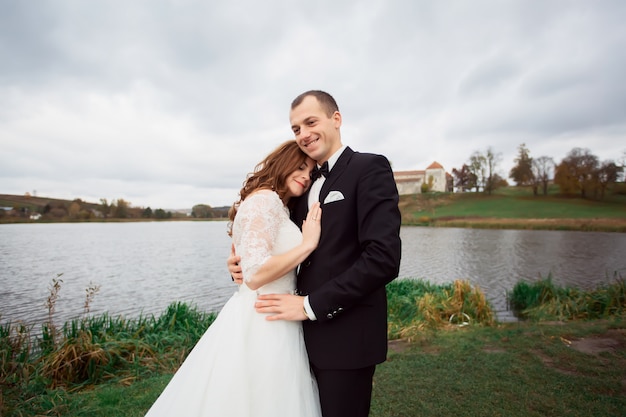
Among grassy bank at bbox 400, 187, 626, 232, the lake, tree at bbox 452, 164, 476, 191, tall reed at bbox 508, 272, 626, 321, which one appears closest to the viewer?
tall reed at bbox 508, 272, 626, 321

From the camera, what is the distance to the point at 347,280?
1.84 m

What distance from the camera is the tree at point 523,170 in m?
74.1

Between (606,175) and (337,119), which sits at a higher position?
(606,175)

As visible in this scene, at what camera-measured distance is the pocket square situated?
81.1 inches

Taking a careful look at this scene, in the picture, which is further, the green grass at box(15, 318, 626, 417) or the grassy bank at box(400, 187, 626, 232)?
the grassy bank at box(400, 187, 626, 232)

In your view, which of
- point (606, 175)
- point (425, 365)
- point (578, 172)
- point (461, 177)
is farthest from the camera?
point (461, 177)

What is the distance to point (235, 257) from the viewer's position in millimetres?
2621

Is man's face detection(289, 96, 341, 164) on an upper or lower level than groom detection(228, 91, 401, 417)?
upper

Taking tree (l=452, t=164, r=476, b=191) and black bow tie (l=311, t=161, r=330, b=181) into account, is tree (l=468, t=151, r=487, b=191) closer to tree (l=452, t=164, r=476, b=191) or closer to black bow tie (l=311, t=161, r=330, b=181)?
tree (l=452, t=164, r=476, b=191)

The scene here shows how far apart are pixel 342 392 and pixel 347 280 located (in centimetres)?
67

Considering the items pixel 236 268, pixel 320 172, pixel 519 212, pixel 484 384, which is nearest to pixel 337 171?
pixel 320 172

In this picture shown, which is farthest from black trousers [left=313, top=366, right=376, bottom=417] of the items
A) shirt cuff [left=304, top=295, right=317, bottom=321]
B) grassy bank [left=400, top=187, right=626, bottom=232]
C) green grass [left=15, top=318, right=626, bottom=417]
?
grassy bank [left=400, top=187, right=626, bottom=232]

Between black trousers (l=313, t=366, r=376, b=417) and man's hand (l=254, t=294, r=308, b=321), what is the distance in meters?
0.36

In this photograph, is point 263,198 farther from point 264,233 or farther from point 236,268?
point 236,268
